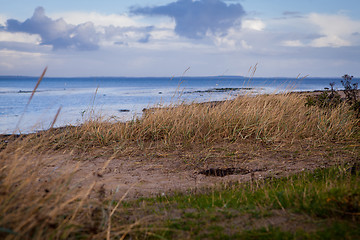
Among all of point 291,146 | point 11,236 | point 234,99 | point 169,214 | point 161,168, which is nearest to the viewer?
point 11,236

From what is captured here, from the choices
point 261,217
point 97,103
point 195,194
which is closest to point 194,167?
point 195,194

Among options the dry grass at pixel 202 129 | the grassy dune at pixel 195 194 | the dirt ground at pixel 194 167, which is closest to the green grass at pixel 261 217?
the grassy dune at pixel 195 194

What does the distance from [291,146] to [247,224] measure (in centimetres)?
429

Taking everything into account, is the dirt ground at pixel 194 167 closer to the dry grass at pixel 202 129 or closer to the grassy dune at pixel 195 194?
the grassy dune at pixel 195 194

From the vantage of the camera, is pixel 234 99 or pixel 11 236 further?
→ pixel 234 99

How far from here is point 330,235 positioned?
279 centimetres

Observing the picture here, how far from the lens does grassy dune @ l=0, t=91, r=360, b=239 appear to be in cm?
289

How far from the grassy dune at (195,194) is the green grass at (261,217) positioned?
1cm

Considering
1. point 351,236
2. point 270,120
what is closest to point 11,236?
point 351,236

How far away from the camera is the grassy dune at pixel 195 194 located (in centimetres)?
289

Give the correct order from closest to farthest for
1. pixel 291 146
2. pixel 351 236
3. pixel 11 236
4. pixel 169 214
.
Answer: pixel 11 236
pixel 351 236
pixel 169 214
pixel 291 146

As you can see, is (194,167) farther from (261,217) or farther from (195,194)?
(261,217)

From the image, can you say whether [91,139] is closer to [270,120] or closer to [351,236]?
[270,120]

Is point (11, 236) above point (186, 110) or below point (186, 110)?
below
